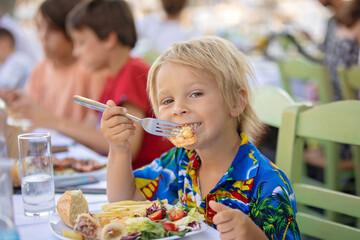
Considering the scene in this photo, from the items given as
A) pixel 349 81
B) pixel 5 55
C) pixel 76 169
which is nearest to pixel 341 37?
pixel 349 81

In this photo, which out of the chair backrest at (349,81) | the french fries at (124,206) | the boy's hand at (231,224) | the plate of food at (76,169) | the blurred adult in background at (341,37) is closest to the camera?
the boy's hand at (231,224)

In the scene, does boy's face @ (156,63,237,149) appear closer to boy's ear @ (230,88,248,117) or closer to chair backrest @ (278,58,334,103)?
boy's ear @ (230,88,248,117)

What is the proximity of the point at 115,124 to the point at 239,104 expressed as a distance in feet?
1.21

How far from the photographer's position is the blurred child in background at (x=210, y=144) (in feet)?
3.45

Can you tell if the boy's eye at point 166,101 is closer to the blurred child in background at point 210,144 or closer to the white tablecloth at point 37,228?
the blurred child in background at point 210,144

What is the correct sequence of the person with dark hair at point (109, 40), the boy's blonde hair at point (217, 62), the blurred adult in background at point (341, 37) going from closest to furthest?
the boy's blonde hair at point (217, 62) < the person with dark hair at point (109, 40) < the blurred adult in background at point (341, 37)

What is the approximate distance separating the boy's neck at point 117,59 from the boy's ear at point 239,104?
1.14 metres

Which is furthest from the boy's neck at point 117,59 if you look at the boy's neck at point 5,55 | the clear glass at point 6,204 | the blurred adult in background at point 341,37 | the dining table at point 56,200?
the boy's neck at point 5,55

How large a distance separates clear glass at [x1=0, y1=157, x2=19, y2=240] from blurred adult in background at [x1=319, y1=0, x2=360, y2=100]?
8.84 ft

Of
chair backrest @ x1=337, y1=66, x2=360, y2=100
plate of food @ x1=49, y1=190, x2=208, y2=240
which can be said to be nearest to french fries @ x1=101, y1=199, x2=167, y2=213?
plate of food @ x1=49, y1=190, x2=208, y2=240

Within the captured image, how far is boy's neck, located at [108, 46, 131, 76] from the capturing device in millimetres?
2242

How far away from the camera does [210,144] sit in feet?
3.91

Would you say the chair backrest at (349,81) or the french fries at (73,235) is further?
the chair backrest at (349,81)

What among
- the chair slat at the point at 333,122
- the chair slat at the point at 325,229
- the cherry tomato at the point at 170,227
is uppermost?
the chair slat at the point at 333,122
